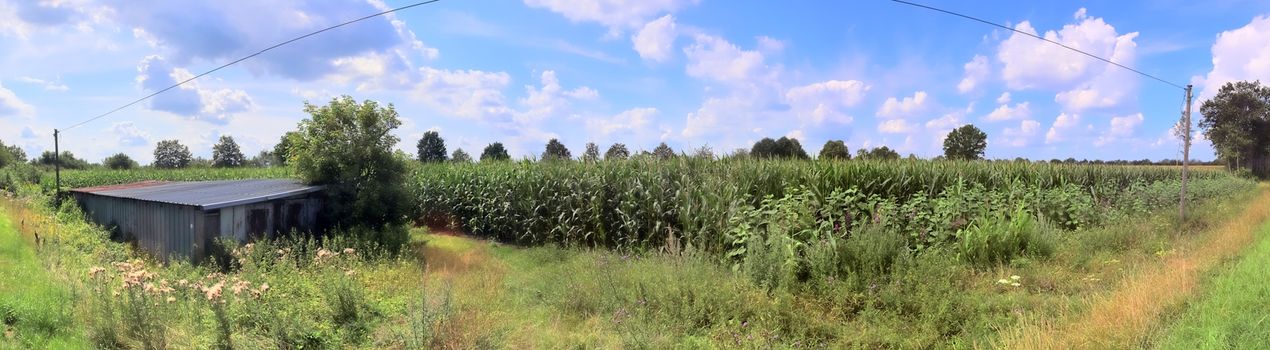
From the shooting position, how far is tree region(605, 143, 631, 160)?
13.8m

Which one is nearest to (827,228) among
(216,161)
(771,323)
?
(771,323)

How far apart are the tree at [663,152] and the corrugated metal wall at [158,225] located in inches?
337

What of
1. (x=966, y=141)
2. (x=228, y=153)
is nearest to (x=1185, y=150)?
(x=966, y=141)

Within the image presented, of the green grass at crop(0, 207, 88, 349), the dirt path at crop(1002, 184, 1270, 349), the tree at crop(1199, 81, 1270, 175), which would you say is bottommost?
the green grass at crop(0, 207, 88, 349)

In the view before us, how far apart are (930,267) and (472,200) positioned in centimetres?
1212

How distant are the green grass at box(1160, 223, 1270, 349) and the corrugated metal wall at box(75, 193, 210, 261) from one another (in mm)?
12789

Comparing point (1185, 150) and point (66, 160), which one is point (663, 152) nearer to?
point (1185, 150)

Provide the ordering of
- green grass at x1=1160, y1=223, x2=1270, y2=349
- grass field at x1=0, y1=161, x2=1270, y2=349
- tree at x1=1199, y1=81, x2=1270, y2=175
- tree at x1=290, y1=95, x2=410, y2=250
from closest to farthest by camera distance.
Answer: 1. green grass at x1=1160, y1=223, x2=1270, y2=349
2. grass field at x1=0, y1=161, x2=1270, y2=349
3. tree at x1=290, y1=95, x2=410, y2=250
4. tree at x1=1199, y1=81, x2=1270, y2=175

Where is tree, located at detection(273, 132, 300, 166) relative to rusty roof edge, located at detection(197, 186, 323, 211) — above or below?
above

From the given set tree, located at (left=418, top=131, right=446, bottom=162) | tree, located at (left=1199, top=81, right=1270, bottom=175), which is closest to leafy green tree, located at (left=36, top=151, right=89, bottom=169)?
tree, located at (left=418, top=131, right=446, bottom=162)

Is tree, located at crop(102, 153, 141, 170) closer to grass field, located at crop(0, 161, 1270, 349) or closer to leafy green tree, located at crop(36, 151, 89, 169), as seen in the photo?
leafy green tree, located at crop(36, 151, 89, 169)

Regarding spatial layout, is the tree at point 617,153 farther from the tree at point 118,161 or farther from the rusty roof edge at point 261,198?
the tree at point 118,161

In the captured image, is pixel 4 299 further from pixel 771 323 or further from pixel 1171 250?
pixel 1171 250

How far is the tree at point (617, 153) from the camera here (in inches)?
544
